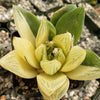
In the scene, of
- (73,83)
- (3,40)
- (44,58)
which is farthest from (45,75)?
(3,40)

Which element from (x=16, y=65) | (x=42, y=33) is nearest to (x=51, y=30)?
(x=42, y=33)

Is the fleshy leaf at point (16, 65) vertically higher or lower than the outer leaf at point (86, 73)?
higher

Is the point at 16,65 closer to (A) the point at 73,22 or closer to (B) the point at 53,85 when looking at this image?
(B) the point at 53,85

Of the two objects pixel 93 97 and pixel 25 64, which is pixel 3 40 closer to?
pixel 25 64

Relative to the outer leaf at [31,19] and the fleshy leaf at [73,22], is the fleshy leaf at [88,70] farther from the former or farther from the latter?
the outer leaf at [31,19]

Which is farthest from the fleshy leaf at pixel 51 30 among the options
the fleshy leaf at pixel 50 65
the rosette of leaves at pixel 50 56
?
the fleshy leaf at pixel 50 65

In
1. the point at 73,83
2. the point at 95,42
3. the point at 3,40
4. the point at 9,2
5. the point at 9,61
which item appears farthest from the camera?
the point at 95,42

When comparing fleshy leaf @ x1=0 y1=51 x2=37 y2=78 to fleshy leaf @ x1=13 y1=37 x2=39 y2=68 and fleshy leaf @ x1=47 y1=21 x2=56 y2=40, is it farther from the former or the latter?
fleshy leaf @ x1=47 y1=21 x2=56 y2=40
